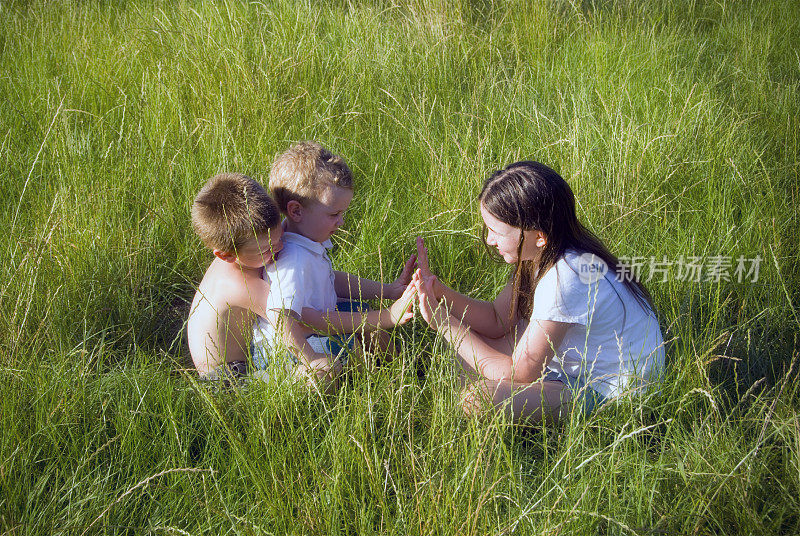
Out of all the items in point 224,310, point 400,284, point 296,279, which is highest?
point 296,279

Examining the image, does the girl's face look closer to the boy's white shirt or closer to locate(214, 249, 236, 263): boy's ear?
the boy's white shirt

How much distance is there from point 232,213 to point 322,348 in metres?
0.59

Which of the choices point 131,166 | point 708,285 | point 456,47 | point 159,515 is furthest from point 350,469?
point 456,47

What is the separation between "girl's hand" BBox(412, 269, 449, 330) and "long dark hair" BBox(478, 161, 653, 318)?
292 millimetres

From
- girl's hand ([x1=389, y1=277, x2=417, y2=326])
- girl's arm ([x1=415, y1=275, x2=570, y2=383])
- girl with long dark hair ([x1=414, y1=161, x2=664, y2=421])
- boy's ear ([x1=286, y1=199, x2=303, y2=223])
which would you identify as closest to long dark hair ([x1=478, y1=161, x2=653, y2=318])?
girl with long dark hair ([x1=414, y1=161, x2=664, y2=421])

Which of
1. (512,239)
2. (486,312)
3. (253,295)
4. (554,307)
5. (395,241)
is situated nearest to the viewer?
(554,307)

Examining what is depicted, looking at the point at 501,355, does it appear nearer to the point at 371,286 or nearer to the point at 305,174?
the point at 371,286

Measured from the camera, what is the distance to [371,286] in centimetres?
283

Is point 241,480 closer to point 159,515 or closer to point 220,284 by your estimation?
point 159,515

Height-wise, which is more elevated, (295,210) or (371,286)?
(295,210)

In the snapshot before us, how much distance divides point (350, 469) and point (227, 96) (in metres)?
2.51

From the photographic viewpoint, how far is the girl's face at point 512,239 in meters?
2.27

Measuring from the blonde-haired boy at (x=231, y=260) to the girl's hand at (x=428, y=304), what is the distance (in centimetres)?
47

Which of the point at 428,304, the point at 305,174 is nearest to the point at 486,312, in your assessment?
the point at 428,304
